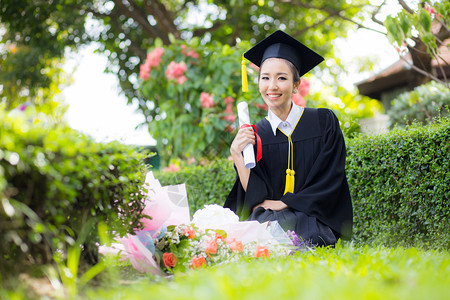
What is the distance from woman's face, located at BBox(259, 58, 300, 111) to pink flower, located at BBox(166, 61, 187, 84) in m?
3.93

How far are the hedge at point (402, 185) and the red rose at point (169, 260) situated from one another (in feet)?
7.21

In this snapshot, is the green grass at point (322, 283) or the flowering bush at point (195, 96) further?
the flowering bush at point (195, 96)

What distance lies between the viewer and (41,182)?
1.87 m

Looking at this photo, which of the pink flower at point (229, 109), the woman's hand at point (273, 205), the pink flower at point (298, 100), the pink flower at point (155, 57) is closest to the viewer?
the woman's hand at point (273, 205)

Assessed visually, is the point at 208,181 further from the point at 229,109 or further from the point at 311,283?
the point at 311,283

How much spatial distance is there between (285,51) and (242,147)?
0.91m

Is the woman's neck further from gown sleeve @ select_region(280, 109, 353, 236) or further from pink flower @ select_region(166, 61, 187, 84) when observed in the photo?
pink flower @ select_region(166, 61, 187, 84)

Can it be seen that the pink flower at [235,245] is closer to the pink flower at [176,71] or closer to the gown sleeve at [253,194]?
the gown sleeve at [253,194]

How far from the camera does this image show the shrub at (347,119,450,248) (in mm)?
3684

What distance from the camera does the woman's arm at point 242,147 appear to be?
3.63 meters

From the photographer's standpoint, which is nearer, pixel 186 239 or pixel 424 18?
pixel 186 239

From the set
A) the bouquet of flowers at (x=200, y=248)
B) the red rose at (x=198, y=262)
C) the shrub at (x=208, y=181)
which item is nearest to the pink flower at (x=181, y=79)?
the shrub at (x=208, y=181)

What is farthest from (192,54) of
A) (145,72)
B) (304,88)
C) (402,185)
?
(402,185)

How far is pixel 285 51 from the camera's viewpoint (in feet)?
12.5
